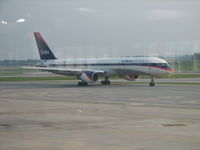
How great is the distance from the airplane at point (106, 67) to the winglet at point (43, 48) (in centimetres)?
Result: 107

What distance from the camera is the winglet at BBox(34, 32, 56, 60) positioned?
59.3m

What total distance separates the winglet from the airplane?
3.51 ft

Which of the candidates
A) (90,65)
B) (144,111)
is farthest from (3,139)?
(90,65)

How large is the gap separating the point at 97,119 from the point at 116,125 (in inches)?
79.1

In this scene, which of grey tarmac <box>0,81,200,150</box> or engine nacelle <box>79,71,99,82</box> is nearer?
grey tarmac <box>0,81,200,150</box>

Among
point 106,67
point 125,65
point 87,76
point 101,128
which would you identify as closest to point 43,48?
point 106,67

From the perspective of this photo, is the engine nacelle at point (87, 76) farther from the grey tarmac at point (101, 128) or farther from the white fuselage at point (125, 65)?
the grey tarmac at point (101, 128)

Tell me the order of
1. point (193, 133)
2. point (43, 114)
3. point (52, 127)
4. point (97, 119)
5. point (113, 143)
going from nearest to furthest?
point (113, 143) < point (193, 133) < point (52, 127) < point (97, 119) < point (43, 114)

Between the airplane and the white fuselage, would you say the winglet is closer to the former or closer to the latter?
the airplane

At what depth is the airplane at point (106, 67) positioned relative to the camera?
1921 inches

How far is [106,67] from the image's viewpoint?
5197cm

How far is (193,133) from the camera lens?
45.6 feet

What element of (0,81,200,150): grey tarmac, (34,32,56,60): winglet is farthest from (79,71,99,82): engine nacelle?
(0,81,200,150): grey tarmac

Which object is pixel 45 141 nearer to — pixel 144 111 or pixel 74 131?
pixel 74 131
